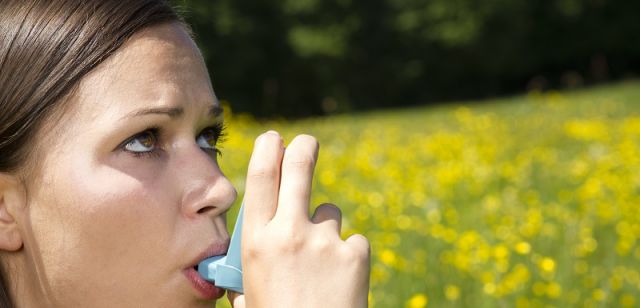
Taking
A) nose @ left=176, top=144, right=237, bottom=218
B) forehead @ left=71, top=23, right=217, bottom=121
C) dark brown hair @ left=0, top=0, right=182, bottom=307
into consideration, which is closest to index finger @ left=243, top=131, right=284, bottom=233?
nose @ left=176, top=144, right=237, bottom=218

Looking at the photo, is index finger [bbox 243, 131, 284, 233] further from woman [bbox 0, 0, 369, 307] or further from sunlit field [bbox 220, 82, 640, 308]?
sunlit field [bbox 220, 82, 640, 308]

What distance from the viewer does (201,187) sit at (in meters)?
1.46

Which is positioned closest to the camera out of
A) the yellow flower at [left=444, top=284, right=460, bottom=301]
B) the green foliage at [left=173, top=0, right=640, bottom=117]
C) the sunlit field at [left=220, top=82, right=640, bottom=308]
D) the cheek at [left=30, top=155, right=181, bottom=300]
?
the cheek at [left=30, top=155, right=181, bottom=300]

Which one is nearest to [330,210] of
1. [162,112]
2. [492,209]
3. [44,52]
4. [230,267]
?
[230,267]

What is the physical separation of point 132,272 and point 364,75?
31529 mm

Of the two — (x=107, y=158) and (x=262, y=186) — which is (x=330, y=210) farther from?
(x=107, y=158)

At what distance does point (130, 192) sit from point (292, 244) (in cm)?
31

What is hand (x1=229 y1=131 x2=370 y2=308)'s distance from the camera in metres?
1.31

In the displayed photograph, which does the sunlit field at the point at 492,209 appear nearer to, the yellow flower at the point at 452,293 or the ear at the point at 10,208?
the yellow flower at the point at 452,293

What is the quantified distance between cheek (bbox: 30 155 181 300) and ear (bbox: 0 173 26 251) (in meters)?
0.07

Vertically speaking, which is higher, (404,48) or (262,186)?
(262,186)

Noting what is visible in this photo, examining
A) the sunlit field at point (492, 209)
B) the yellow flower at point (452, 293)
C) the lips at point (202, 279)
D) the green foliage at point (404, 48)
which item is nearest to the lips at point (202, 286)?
the lips at point (202, 279)

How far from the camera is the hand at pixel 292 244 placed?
131 cm

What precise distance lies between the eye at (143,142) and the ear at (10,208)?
9.0 inches
